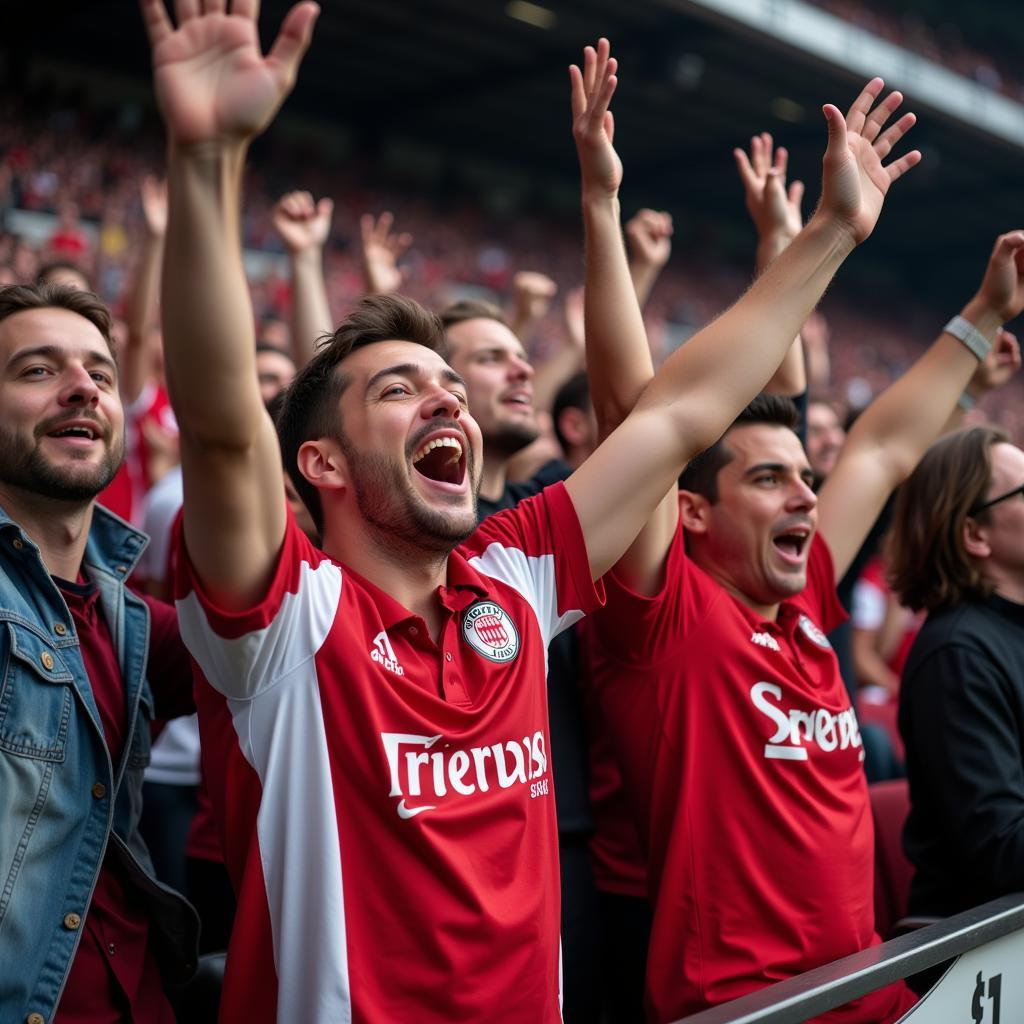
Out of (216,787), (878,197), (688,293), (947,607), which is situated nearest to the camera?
(216,787)

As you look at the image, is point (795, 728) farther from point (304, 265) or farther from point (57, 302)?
point (304, 265)

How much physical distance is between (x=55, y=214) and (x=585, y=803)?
909 centimetres

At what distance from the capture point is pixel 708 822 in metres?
2.14

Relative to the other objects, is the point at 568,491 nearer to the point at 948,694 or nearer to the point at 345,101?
the point at 948,694

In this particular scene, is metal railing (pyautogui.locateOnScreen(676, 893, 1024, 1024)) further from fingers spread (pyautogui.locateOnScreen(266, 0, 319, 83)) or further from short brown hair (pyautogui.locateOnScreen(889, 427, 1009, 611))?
fingers spread (pyautogui.locateOnScreen(266, 0, 319, 83))

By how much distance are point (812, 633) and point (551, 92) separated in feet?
44.0

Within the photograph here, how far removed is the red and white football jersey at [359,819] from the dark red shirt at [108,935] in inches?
10.5

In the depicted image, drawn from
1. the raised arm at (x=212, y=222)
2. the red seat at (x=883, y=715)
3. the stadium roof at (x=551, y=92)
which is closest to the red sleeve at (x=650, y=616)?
the raised arm at (x=212, y=222)

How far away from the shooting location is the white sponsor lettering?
2.21m

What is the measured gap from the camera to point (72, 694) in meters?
1.82

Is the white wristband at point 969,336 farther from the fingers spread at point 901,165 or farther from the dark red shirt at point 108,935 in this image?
the dark red shirt at point 108,935

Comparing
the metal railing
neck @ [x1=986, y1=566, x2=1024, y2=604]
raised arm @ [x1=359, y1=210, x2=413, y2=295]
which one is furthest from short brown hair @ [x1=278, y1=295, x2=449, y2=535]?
raised arm @ [x1=359, y1=210, x2=413, y2=295]

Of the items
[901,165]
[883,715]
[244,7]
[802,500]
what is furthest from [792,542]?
[883,715]

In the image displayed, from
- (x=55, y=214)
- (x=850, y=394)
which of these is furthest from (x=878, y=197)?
(x=850, y=394)
